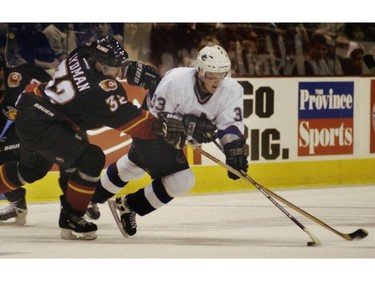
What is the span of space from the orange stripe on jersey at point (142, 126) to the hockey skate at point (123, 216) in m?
0.33

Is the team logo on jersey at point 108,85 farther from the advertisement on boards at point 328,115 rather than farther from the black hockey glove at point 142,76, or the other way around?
the advertisement on boards at point 328,115

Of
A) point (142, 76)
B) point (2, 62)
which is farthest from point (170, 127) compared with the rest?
point (2, 62)

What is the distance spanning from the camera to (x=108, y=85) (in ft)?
18.2

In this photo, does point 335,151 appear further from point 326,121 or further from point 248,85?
point 248,85

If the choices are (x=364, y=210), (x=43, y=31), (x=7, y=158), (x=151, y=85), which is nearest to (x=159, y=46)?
(x=151, y=85)

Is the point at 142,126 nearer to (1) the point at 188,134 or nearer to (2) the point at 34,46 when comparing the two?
(1) the point at 188,134

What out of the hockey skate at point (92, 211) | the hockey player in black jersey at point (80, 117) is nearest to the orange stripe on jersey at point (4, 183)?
the hockey player in black jersey at point (80, 117)

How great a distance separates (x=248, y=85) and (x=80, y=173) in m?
0.94

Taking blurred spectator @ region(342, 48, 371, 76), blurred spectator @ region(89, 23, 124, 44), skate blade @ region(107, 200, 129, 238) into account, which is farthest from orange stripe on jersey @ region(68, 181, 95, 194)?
blurred spectator @ region(342, 48, 371, 76)

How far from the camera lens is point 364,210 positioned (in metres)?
5.95

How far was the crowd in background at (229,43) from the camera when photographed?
5.56 m

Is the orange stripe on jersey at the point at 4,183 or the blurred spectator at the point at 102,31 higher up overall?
the blurred spectator at the point at 102,31

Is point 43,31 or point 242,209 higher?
point 43,31

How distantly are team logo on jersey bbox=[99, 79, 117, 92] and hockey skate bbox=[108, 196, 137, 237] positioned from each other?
0.55 metres
